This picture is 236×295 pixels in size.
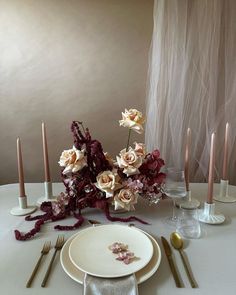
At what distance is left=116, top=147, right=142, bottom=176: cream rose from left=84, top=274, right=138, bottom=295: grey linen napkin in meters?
0.40

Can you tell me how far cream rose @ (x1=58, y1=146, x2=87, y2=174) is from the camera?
1.03m

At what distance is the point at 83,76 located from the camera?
5.77 feet

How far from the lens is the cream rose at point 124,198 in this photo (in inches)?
39.9

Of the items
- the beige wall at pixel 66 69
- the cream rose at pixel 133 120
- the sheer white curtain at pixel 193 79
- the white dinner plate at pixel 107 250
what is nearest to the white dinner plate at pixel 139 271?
the white dinner plate at pixel 107 250

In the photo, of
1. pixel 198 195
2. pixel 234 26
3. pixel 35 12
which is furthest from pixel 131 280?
pixel 35 12

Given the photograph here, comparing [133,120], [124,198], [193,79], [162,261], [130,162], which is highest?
[193,79]

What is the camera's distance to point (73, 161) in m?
1.03

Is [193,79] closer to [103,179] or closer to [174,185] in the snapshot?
[174,185]

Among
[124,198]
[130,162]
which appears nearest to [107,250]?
[124,198]

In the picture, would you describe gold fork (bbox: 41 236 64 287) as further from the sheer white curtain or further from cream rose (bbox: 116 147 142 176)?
the sheer white curtain

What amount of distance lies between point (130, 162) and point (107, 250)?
0.34 metres

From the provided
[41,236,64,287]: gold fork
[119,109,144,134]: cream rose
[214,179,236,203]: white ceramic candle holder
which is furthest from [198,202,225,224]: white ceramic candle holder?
[41,236,64,287]: gold fork

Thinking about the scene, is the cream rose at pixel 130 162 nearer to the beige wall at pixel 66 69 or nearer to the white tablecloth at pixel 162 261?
the white tablecloth at pixel 162 261

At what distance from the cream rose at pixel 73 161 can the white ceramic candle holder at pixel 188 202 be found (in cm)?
47
